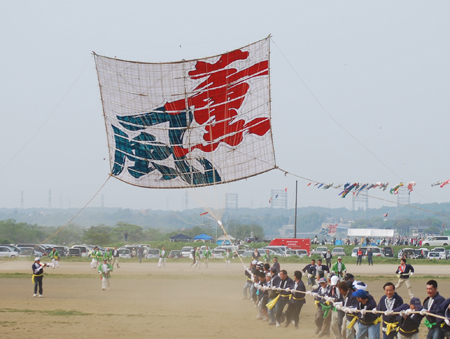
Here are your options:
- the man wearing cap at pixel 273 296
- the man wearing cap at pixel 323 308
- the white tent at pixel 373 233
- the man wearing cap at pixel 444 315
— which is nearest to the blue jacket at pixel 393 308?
the man wearing cap at pixel 444 315

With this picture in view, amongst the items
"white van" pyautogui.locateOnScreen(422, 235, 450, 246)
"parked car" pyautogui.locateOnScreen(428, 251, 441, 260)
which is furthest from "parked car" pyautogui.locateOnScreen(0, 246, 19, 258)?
"white van" pyautogui.locateOnScreen(422, 235, 450, 246)

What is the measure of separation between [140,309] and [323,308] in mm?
7995

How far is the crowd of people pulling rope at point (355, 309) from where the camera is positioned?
932 centimetres

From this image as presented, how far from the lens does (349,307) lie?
11203 millimetres

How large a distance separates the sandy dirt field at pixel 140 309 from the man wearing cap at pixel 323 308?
0.28 meters

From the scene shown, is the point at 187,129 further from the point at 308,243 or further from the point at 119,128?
the point at 308,243

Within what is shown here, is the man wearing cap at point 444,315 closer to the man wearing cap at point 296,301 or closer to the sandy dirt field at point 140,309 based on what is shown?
the sandy dirt field at point 140,309

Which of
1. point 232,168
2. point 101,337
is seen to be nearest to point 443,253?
point 232,168

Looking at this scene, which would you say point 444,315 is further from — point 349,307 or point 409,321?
point 349,307

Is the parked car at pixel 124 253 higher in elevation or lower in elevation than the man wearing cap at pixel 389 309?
lower

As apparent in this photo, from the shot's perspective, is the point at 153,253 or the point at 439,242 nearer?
the point at 153,253

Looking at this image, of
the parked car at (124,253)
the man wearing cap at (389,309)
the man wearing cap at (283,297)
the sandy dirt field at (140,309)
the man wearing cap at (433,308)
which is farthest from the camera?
the parked car at (124,253)

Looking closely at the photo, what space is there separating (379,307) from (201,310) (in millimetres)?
9523

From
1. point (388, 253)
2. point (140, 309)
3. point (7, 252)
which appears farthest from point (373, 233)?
point (140, 309)
